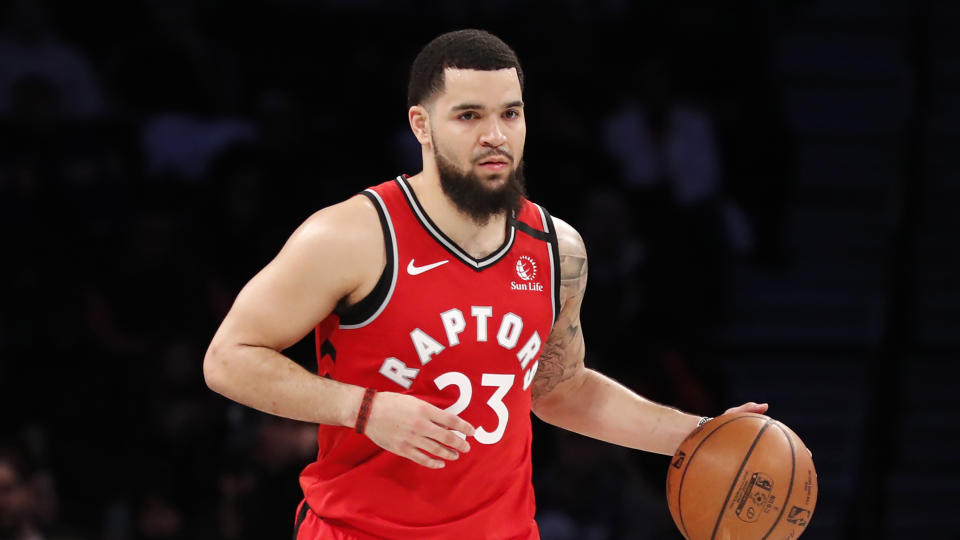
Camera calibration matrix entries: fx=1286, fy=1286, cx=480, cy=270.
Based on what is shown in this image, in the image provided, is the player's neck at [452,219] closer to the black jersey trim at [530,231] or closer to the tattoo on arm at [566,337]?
the black jersey trim at [530,231]

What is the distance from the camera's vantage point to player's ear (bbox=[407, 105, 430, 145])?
11.9ft

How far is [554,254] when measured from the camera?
3.88m

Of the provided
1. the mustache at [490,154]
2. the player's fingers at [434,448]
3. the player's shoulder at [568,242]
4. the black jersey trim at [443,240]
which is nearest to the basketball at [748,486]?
the player's shoulder at [568,242]

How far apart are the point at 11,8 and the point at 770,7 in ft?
20.2

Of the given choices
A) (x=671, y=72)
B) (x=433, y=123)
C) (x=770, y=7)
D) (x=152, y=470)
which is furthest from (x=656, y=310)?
(x=433, y=123)

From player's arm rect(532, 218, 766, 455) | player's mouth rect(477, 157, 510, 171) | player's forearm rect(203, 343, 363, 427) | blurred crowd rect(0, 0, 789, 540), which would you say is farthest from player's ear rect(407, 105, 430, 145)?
blurred crowd rect(0, 0, 789, 540)

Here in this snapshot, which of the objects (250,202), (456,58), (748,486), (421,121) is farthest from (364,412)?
(250,202)

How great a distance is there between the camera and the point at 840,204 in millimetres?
10117

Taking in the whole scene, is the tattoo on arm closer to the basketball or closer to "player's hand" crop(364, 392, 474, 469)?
the basketball

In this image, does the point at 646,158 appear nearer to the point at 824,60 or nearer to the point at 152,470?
the point at 824,60

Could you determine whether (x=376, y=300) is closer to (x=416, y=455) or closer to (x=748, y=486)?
(x=416, y=455)

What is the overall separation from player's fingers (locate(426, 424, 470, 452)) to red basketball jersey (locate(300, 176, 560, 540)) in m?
0.42

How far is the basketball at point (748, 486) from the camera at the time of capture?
367 centimetres

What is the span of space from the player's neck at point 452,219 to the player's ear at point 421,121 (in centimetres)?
11
